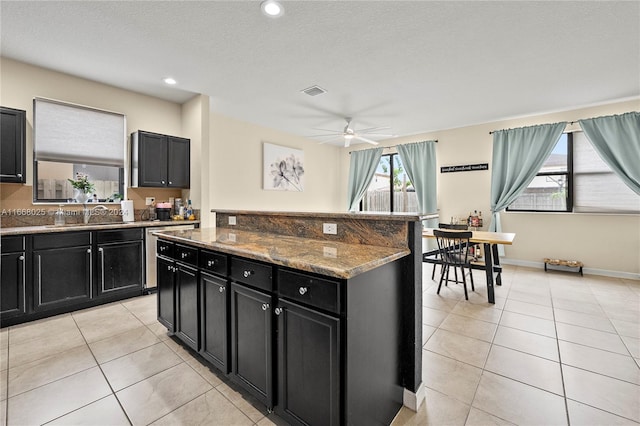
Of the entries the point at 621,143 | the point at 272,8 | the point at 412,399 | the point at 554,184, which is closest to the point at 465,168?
the point at 554,184

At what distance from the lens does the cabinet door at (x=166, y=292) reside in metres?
2.31

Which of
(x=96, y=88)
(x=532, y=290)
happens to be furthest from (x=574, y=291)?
(x=96, y=88)

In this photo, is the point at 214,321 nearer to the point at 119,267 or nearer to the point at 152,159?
the point at 119,267

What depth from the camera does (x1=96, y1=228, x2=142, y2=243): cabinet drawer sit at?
320 cm

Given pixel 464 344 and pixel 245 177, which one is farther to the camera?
pixel 245 177

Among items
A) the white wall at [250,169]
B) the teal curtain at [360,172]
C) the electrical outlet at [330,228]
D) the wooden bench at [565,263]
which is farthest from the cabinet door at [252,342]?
the teal curtain at [360,172]

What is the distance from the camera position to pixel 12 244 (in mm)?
2674

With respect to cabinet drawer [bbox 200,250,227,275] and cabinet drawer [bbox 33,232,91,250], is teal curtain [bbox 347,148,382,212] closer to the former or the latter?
cabinet drawer [bbox 33,232,91,250]

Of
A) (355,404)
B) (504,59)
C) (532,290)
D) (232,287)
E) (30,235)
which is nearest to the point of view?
(355,404)

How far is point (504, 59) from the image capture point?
301 cm

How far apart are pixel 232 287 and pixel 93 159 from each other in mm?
3157

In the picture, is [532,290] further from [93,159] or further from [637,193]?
[93,159]

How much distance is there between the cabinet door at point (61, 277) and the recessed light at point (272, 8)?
3.07 meters

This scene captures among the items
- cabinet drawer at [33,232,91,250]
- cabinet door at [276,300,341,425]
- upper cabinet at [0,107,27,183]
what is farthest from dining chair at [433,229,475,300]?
upper cabinet at [0,107,27,183]
